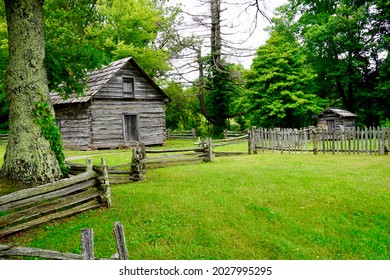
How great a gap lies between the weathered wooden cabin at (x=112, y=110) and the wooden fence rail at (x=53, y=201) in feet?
43.6

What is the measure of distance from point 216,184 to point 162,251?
3895 mm

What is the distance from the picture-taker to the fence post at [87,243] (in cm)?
296

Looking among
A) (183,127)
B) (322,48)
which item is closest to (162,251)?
(322,48)

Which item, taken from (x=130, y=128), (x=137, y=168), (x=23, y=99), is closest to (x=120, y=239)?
(x=23, y=99)

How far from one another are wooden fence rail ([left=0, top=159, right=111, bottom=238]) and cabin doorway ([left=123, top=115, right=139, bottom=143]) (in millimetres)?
14314

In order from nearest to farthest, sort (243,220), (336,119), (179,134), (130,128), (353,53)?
(243,220) → (130,128) → (336,119) → (353,53) → (179,134)

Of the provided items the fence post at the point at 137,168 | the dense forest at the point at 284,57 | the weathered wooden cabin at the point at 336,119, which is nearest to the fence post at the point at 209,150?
the fence post at the point at 137,168

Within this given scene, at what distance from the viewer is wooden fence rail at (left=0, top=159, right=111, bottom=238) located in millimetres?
4953

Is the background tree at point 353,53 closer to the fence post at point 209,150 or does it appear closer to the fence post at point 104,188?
the fence post at point 209,150

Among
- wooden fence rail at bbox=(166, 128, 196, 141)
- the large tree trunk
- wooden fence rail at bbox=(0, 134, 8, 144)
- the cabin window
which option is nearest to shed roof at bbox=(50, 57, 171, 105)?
the cabin window

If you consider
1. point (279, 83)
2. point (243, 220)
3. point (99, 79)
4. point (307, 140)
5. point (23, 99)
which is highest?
point (99, 79)

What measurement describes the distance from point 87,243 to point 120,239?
0.32m

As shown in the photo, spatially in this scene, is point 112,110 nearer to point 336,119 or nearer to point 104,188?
point 104,188

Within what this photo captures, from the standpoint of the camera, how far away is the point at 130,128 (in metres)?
21.3
